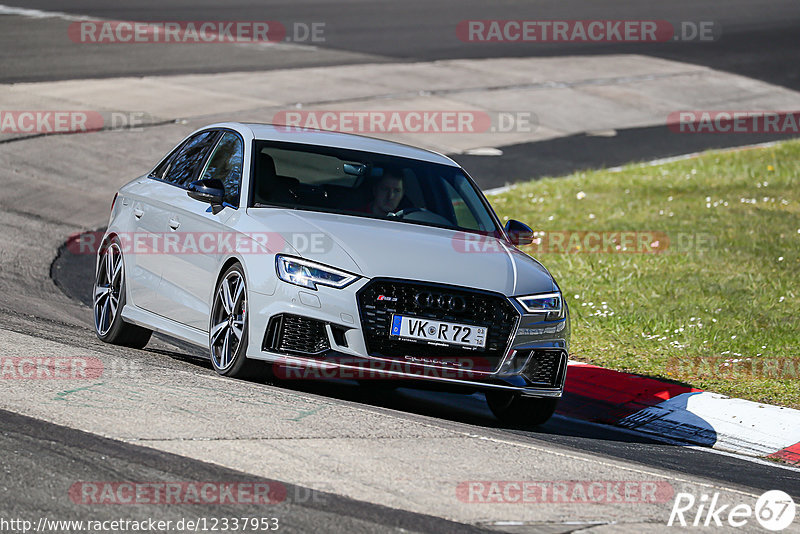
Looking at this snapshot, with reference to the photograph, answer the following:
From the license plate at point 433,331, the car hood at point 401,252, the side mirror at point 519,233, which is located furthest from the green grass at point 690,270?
the license plate at point 433,331

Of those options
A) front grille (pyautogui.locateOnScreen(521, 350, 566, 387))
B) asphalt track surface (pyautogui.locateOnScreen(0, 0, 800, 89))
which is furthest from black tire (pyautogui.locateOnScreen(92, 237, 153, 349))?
asphalt track surface (pyautogui.locateOnScreen(0, 0, 800, 89))

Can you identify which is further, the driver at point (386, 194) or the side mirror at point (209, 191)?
the driver at point (386, 194)

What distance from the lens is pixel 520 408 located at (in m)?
8.22

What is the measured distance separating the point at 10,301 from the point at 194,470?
5079 mm

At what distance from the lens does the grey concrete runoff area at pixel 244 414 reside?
527 centimetres

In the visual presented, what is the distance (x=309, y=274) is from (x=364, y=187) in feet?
4.42

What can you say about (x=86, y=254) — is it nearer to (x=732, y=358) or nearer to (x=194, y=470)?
(x=732, y=358)

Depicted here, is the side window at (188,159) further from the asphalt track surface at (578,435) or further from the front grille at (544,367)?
the front grille at (544,367)

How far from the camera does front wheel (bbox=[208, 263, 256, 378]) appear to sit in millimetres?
7363

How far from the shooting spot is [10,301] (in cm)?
993

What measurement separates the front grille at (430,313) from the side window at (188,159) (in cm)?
235

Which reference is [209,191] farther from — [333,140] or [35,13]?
[35,13]

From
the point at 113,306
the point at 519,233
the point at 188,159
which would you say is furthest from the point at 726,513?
the point at 113,306

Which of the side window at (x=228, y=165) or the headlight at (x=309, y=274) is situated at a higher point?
the side window at (x=228, y=165)
